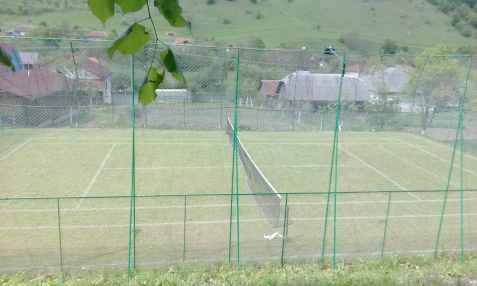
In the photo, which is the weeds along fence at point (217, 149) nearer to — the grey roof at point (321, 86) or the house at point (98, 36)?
the grey roof at point (321, 86)

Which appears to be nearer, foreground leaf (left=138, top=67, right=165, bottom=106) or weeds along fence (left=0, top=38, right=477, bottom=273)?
foreground leaf (left=138, top=67, right=165, bottom=106)

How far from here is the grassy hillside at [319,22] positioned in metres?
21.7

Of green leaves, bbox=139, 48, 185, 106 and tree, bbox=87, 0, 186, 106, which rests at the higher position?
tree, bbox=87, 0, 186, 106

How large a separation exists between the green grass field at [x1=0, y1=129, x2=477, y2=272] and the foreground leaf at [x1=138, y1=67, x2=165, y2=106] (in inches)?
219

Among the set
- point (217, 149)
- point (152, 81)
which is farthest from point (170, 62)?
point (217, 149)

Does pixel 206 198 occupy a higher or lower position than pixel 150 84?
lower

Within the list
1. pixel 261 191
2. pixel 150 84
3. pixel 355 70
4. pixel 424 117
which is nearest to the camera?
pixel 150 84

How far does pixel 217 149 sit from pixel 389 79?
15.5 ft

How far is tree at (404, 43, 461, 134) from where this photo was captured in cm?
888

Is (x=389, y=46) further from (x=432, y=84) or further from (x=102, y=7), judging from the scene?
(x=102, y=7)

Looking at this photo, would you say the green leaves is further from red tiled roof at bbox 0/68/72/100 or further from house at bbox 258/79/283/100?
house at bbox 258/79/283/100

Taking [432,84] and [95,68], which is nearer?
[95,68]

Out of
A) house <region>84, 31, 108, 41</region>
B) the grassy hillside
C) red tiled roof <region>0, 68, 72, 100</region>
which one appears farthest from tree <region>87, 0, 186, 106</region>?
the grassy hillside

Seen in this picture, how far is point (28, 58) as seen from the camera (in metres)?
7.68
